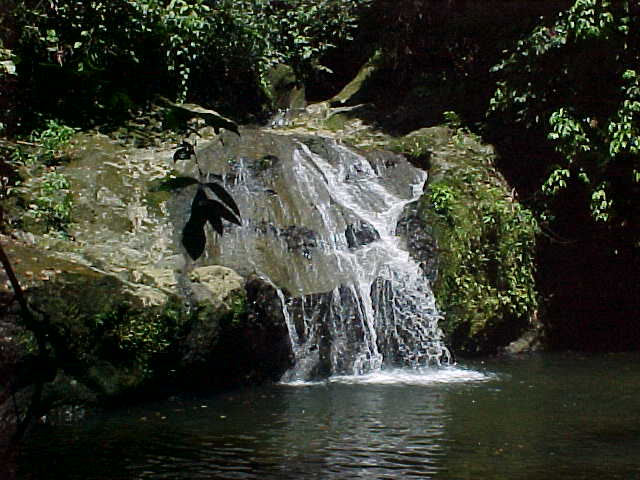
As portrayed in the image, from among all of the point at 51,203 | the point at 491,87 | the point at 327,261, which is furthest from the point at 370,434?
the point at 491,87

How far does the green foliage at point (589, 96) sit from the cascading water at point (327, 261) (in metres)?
2.47

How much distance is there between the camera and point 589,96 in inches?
447

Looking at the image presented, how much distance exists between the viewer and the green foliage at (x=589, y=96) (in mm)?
10484

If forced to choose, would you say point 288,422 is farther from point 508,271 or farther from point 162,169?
point 508,271

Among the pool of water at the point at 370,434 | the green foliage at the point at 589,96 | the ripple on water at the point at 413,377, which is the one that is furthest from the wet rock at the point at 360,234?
the green foliage at the point at 589,96

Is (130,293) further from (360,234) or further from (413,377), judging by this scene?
(360,234)

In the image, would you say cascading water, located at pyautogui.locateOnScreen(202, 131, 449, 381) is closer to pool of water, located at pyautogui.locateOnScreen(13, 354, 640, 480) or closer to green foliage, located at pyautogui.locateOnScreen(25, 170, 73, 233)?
pool of water, located at pyautogui.locateOnScreen(13, 354, 640, 480)

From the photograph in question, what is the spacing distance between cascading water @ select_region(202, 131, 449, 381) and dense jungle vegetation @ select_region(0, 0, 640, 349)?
1754 mm

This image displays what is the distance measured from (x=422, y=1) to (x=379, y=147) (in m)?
3.65

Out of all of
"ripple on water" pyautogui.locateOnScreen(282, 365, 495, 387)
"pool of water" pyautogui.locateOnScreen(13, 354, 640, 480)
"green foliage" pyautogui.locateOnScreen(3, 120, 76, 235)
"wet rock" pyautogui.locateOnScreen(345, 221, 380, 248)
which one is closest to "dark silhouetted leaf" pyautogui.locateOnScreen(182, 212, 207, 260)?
"pool of water" pyautogui.locateOnScreen(13, 354, 640, 480)

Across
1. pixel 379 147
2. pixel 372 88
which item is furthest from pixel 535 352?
pixel 372 88

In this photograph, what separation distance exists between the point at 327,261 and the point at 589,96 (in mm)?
4669

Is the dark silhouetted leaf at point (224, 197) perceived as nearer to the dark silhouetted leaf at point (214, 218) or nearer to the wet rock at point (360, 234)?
the dark silhouetted leaf at point (214, 218)

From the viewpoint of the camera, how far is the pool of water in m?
5.17
